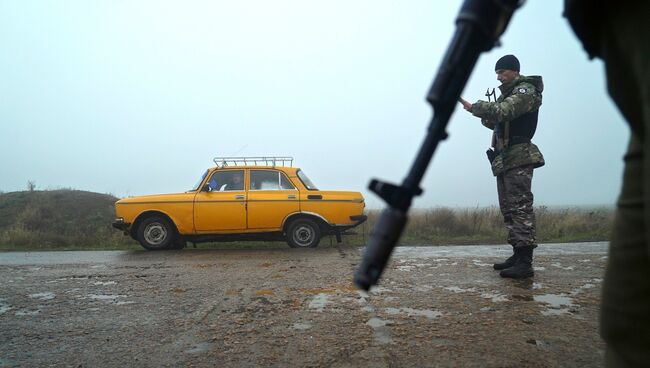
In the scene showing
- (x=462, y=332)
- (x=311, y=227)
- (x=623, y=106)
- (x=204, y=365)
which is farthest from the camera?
(x=311, y=227)

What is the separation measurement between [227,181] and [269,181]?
2.78 feet

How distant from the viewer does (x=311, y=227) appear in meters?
7.64

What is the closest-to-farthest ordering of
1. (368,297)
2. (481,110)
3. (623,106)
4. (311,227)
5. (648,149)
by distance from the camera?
(648,149) < (623,106) < (368,297) < (481,110) < (311,227)

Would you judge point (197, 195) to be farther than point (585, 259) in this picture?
Yes

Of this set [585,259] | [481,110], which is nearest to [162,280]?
[481,110]

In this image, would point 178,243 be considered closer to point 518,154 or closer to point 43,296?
point 43,296

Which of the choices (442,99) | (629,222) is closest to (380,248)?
(442,99)

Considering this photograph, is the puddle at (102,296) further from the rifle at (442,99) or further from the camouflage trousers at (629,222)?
the camouflage trousers at (629,222)

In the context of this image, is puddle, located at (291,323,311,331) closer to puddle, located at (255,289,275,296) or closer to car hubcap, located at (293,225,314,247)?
puddle, located at (255,289,275,296)

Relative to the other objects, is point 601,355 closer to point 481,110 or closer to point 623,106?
point 623,106

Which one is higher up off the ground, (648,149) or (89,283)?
(648,149)

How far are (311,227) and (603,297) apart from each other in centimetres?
674

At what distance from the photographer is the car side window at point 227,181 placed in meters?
7.81

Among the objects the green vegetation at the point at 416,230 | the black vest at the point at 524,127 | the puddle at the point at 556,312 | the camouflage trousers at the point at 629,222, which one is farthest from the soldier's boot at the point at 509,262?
the camouflage trousers at the point at 629,222
